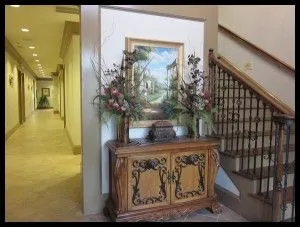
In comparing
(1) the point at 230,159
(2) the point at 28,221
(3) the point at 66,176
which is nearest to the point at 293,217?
(1) the point at 230,159

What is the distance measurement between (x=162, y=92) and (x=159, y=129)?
42cm

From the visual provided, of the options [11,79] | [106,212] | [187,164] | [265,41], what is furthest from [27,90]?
[265,41]

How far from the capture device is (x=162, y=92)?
8.55 feet

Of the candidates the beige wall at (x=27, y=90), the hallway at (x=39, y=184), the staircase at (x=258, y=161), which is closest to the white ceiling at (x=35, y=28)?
the beige wall at (x=27, y=90)

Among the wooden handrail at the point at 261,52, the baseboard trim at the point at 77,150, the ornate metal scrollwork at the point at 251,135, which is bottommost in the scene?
the baseboard trim at the point at 77,150

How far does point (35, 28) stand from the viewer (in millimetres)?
3805

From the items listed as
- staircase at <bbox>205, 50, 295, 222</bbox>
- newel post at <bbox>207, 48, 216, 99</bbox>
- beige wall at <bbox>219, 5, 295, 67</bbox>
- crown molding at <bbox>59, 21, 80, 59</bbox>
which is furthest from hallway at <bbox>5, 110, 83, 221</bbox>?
beige wall at <bbox>219, 5, 295, 67</bbox>

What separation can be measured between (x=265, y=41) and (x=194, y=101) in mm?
1691

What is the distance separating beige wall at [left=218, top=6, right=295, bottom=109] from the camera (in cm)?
240

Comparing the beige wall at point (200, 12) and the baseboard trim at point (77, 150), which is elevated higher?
the beige wall at point (200, 12)

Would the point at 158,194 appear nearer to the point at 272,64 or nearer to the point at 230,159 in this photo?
the point at 230,159

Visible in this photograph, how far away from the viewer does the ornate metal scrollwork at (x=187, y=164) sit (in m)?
2.35

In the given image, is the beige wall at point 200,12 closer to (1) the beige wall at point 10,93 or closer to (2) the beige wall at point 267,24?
(2) the beige wall at point 267,24
